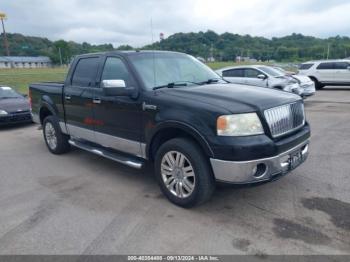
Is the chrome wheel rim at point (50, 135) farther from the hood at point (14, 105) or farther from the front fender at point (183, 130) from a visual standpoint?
the hood at point (14, 105)

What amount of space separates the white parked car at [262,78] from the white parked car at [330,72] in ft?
21.3

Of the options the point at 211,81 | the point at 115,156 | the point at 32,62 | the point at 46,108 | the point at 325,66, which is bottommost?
the point at 115,156

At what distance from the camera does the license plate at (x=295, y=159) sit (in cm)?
367

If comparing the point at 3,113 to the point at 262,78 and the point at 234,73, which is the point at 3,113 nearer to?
the point at 234,73

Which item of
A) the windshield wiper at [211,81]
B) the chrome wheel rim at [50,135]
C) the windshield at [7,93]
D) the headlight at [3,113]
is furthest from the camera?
the windshield at [7,93]

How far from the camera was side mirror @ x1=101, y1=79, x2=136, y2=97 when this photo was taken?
3.97 meters

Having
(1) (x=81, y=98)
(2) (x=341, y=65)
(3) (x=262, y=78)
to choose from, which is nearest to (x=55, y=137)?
(1) (x=81, y=98)

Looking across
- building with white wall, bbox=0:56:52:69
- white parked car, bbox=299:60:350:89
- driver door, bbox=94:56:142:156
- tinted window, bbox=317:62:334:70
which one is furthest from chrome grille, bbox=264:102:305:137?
building with white wall, bbox=0:56:52:69

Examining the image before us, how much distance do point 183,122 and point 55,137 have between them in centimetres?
362

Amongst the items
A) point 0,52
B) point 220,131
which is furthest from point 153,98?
point 0,52

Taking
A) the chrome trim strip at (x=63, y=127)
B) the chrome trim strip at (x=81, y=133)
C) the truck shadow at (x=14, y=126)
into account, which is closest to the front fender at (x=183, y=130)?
the chrome trim strip at (x=81, y=133)

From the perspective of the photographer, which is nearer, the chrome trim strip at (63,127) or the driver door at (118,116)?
the driver door at (118,116)

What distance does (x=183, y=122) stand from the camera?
357cm

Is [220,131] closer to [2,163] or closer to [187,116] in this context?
[187,116]
